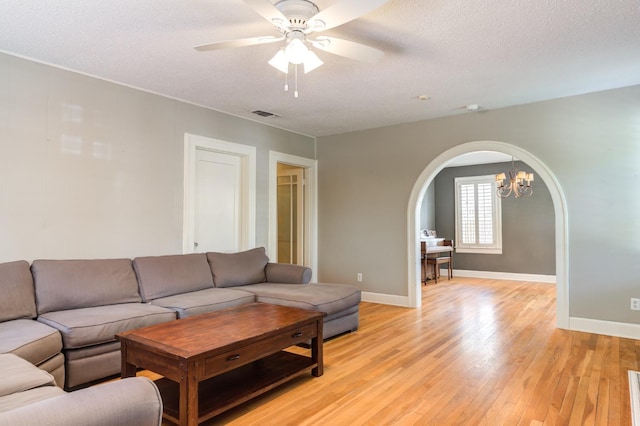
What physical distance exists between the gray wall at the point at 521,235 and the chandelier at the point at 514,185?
6.6 inches

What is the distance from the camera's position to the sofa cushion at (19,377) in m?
1.64

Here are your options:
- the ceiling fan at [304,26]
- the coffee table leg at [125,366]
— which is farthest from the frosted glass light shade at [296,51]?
the coffee table leg at [125,366]

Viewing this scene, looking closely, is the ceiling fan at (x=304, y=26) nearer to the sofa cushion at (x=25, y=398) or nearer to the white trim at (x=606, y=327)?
the sofa cushion at (x=25, y=398)

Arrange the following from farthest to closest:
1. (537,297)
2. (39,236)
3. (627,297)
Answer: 1. (537,297)
2. (627,297)
3. (39,236)

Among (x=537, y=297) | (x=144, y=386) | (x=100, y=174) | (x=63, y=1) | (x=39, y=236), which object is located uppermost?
(x=63, y=1)

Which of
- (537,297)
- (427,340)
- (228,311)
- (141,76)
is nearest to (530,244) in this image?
(537,297)

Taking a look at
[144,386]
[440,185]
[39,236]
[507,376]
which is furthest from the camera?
[440,185]

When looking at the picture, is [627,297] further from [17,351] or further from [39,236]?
[39,236]

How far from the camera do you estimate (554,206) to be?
442 cm

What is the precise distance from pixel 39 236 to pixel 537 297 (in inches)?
257

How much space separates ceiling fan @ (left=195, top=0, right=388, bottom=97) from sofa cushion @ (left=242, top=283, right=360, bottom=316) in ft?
6.82

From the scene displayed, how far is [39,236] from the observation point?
331cm

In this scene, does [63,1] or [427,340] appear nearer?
[63,1]

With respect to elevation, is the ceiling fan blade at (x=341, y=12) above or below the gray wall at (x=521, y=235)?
above
